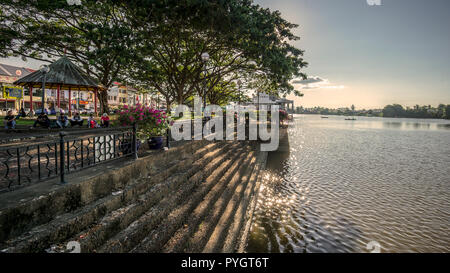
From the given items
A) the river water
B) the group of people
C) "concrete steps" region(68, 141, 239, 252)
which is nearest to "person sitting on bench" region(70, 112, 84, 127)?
the group of people

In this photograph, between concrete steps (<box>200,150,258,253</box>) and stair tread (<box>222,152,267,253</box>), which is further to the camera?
stair tread (<box>222,152,267,253</box>)

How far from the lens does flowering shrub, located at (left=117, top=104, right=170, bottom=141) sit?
6.38m

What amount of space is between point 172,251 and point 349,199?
7.04 m

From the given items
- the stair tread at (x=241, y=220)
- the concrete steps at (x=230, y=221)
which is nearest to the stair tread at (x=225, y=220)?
the concrete steps at (x=230, y=221)

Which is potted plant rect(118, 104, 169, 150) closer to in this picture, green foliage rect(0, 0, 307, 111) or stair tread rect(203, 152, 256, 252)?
stair tread rect(203, 152, 256, 252)

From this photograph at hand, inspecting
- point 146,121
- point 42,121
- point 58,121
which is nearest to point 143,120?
point 146,121

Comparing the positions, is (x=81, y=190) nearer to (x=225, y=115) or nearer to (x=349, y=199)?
(x=349, y=199)

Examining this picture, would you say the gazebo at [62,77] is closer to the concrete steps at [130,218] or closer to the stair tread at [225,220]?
the concrete steps at [130,218]

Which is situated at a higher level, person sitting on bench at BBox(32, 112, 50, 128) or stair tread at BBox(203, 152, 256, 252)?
person sitting on bench at BBox(32, 112, 50, 128)

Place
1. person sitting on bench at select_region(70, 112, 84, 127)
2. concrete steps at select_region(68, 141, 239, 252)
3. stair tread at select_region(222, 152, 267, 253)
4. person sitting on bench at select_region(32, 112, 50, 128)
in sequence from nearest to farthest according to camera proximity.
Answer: concrete steps at select_region(68, 141, 239, 252) < stair tread at select_region(222, 152, 267, 253) < person sitting on bench at select_region(32, 112, 50, 128) < person sitting on bench at select_region(70, 112, 84, 127)

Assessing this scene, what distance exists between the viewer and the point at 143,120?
655 centimetres

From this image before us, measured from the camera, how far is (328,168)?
40.7 ft

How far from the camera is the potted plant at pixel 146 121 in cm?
638
